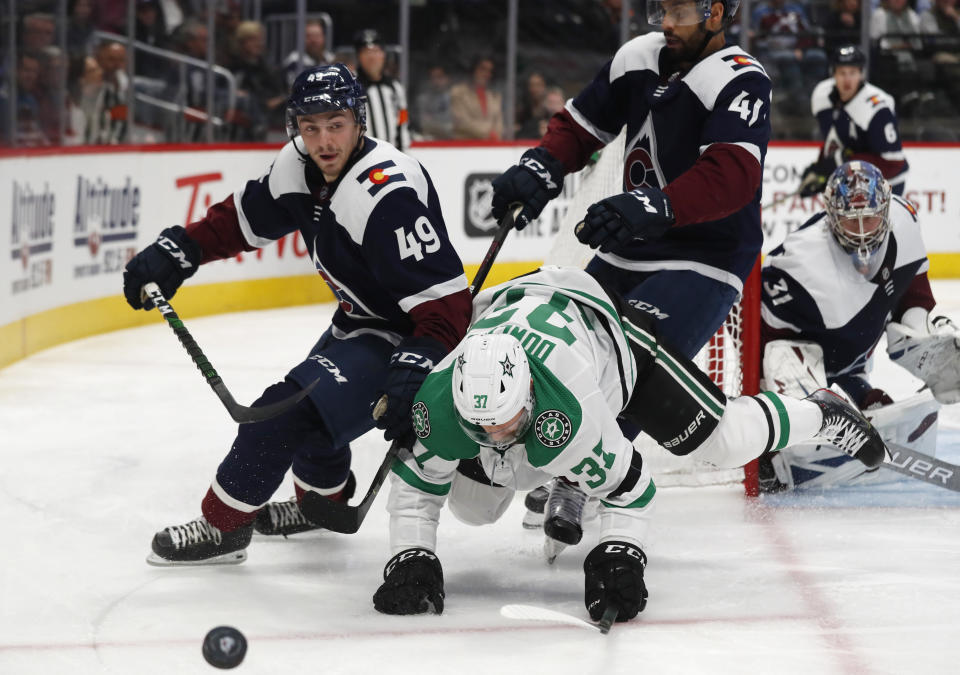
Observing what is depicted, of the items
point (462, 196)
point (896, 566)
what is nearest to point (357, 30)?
point (462, 196)

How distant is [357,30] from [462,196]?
3.72ft

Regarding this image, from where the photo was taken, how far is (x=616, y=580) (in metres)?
2.46

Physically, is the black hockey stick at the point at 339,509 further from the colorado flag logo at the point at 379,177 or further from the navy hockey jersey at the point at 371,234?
the colorado flag logo at the point at 379,177

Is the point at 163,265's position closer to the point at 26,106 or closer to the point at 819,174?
the point at 26,106

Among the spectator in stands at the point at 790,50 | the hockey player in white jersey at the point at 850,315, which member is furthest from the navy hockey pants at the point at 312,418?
the spectator in stands at the point at 790,50

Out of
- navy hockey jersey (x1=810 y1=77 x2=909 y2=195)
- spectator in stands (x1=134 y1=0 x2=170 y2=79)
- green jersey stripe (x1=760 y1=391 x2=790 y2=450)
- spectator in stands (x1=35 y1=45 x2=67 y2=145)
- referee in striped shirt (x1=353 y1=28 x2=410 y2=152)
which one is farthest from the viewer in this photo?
referee in striped shirt (x1=353 y1=28 x2=410 y2=152)

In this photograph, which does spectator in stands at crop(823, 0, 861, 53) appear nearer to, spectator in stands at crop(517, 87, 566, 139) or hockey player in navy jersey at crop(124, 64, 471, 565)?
spectator in stands at crop(517, 87, 566, 139)

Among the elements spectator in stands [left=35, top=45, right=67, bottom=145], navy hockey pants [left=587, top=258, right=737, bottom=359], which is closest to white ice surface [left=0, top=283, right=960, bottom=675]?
navy hockey pants [left=587, top=258, right=737, bottom=359]

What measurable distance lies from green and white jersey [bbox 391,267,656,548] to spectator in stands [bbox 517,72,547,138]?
5160 mm

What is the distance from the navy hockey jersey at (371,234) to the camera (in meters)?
2.63

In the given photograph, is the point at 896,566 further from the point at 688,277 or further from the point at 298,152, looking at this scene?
the point at 298,152

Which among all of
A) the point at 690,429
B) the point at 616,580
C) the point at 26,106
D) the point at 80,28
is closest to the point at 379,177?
the point at 690,429

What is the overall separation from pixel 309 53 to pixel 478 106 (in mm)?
991

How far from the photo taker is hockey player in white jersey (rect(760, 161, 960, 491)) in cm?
340
